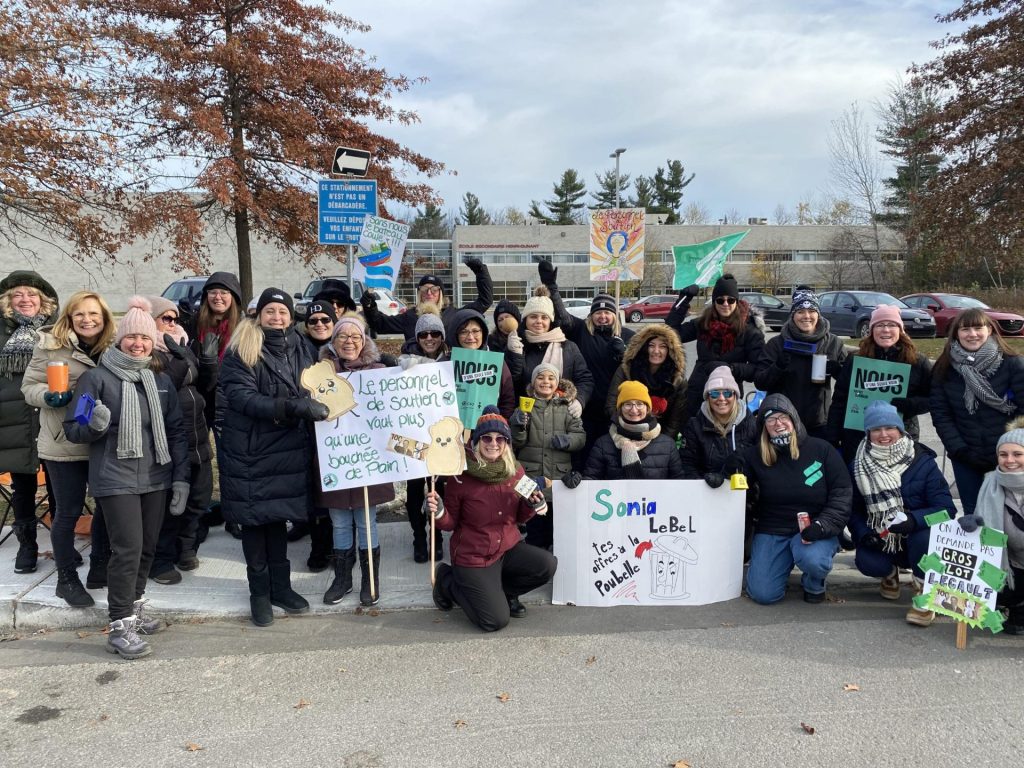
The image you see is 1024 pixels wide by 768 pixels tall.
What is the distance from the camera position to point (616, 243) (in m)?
8.05

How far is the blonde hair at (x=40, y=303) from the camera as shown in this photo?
190 inches

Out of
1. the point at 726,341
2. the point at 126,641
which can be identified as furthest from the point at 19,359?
the point at 726,341

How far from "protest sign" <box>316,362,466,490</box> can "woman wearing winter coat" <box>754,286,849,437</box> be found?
2.60m

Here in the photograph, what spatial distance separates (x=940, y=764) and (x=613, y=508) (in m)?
2.33

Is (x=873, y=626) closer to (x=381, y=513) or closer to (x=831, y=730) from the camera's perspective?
(x=831, y=730)

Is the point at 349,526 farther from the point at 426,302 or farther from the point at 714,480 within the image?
the point at 714,480

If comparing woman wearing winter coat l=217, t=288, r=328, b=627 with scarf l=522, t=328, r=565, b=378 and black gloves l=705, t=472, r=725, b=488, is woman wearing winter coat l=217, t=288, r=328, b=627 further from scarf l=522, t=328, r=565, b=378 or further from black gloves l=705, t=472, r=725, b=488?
black gloves l=705, t=472, r=725, b=488

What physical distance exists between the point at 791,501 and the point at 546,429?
1.78 metres

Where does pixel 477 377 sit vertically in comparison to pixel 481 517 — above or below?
above

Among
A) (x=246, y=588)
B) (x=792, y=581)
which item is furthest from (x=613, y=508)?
(x=246, y=588)

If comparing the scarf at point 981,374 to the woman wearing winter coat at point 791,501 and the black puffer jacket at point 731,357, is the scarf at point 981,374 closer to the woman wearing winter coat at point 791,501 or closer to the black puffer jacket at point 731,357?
the woman wearing winter coat at point 791,501

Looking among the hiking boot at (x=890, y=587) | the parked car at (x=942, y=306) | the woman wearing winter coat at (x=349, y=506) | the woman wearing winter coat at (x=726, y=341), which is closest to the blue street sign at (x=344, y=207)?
the woman wearing winter coat at (x=349, y=506)

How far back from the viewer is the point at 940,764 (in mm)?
3061

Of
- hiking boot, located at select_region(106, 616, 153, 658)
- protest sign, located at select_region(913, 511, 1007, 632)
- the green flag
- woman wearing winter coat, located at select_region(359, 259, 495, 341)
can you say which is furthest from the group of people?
the green flag
